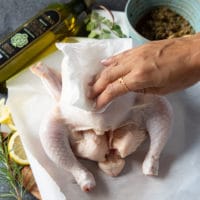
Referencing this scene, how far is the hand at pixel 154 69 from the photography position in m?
0.80

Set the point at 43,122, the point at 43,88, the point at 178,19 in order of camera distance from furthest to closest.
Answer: the point at 178,19 < the point at 43,88 < the point at 43,122

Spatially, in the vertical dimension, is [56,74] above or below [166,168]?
above

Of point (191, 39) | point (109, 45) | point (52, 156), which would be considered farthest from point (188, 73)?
point (52, 156)

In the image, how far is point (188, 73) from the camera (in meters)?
0.82

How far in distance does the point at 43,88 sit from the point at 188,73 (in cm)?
36

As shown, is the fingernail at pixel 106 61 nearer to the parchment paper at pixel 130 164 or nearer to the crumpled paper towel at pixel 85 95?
the crumpled paper towel at pixel 85 95

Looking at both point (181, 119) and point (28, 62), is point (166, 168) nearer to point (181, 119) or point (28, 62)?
point (181, 119)

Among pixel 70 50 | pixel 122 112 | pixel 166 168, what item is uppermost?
pixel 70 50

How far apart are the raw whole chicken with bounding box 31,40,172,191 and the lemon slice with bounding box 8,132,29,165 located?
88mm

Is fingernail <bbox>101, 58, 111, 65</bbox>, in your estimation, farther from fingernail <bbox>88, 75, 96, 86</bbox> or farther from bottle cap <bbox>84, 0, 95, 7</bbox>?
bottle cap <bbox>84, 0, 95, 7</bbox>

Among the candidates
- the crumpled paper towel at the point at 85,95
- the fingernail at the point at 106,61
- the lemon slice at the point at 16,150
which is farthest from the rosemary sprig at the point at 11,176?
the fingernail at the point at 106,61

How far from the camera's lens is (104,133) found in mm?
922

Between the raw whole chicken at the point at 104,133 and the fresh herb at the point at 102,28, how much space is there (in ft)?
0.81

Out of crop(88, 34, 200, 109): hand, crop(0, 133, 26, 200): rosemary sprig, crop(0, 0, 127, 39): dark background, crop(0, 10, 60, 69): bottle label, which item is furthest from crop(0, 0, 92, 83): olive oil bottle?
crop(88, 34, 200, 109): hand
